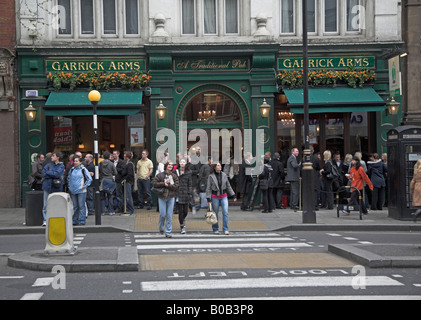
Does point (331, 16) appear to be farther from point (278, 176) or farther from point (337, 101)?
point (278, 176)

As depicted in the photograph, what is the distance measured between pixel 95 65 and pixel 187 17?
3.82 m

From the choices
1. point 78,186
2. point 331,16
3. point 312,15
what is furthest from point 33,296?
point 331,16

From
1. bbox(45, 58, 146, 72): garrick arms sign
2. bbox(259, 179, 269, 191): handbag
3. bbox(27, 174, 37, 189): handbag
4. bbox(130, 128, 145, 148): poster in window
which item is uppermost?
bbox(45, 58, 146, 72): garrick arms sign

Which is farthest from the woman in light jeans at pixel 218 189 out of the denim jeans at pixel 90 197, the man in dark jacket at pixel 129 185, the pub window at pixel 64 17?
the pub window at pixel 64 17

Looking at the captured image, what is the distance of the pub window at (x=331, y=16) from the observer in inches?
884

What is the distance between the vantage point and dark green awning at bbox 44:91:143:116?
67.9 feet

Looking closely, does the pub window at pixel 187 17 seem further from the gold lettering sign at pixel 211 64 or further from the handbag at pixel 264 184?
the handbag at pixel 264 184

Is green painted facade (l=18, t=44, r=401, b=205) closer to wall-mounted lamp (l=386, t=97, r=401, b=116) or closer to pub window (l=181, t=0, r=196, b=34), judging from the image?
wall-mounted lamp (l=386, t=97, r=401, b=116)

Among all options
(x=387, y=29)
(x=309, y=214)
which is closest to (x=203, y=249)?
(x=309, y=214)

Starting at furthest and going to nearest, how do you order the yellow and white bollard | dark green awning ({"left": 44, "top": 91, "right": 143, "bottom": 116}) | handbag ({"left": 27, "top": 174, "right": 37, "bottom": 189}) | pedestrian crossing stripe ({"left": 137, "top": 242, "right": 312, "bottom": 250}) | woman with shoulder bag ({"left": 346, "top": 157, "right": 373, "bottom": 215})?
1. dark green awning ({"left": 44, "top": 91, "right": 143, "bottom": 116})
2. woman with shoulder bag ({"left": 346, "top": 157, "right": 373, "bottom": 215})
3. handbag ({"left": 27, "top": 174, "right": 37, "bottom": 189})
4. pedestrian crossing stripe ({"left": 137, "top": 242, "right": 312, "bottom": 250})
5. the yellow and white bollard

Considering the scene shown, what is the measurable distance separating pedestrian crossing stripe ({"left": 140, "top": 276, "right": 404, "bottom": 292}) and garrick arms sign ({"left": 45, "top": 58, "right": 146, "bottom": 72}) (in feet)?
45.7

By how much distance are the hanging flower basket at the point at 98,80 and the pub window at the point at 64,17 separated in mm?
1820

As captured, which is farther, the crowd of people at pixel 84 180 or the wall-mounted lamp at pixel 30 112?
the wall-mounted lamp at pixel 30 112

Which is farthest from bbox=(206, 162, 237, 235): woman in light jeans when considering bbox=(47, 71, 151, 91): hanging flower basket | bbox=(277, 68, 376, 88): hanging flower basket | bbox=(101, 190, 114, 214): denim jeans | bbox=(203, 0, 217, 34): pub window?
bbox=(203, 0, 217, 34): pub window
